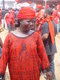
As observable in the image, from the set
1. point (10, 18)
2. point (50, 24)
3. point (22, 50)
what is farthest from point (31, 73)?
point (10, 18)

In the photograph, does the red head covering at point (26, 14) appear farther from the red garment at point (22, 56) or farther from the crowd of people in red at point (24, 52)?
the red garment at point (22, 56)

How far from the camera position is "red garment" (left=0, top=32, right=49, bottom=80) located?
3734mm

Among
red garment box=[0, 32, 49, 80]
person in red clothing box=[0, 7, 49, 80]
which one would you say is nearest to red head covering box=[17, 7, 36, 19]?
person in red clothing box=[0, 7, 49, 80]

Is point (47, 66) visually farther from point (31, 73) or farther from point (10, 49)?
point (10, 49)

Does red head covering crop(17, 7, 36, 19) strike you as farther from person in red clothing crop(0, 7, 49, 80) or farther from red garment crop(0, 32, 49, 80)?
red garment crop(0, 32, 49, 80)

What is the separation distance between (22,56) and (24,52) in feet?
0.21

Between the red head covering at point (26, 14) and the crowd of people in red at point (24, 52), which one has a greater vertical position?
the red head covering at point (26, 14)

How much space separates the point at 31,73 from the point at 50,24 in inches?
87.8

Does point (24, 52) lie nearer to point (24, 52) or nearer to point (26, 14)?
point (24, 52)

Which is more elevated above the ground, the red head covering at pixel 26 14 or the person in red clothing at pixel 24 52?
the red head covering at pixel 26 14

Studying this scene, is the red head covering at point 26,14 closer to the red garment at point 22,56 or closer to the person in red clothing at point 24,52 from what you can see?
the person in red clothing at point 24,52

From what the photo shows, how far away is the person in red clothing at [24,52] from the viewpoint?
12.3 ft

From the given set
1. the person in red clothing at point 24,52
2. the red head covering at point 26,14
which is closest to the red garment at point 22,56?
the person in red clothing at point 24,52

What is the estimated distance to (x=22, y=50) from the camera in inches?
148
